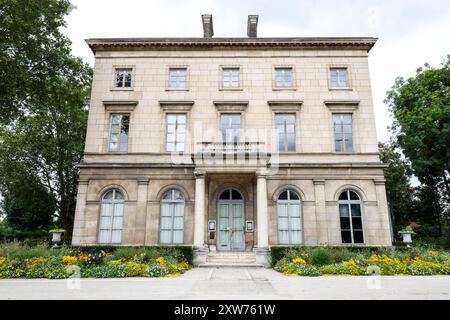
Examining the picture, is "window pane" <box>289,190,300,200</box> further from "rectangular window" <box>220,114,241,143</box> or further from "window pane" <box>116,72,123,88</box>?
"window pane" <box>116,72,123,88</box>

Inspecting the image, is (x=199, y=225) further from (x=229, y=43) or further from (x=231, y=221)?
(x=229, y=43)

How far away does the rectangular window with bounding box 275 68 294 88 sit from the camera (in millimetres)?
20000

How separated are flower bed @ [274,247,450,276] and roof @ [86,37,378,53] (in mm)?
12951

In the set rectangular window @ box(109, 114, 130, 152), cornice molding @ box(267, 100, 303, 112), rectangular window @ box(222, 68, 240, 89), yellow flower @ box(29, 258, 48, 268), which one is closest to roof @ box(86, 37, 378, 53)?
rectangular window @ box(222, 68, 240, 89)

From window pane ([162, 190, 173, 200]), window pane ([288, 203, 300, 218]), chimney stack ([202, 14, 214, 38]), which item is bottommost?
window pane ([288, 203, 300, 218])

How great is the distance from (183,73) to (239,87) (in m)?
3.79

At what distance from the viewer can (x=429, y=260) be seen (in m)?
13.2

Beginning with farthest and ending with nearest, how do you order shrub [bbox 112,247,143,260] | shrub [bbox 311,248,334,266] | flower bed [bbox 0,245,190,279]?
shrub [bbox 112,247,143,260] → shrub [bbox 311,248,334,266] → flower bed [bbox 0,245,190,279]

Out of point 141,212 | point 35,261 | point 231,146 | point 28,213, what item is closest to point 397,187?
point 231,146

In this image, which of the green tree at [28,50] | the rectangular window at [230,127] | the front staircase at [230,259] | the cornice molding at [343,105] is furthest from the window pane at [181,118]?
the cornice molding at [343,105]

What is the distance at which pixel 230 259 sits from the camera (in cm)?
1611

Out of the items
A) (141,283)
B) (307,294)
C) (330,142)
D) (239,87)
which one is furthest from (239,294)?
(239,87)

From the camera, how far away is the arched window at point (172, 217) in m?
17.7

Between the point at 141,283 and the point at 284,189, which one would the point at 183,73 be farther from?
the point at 141,283
